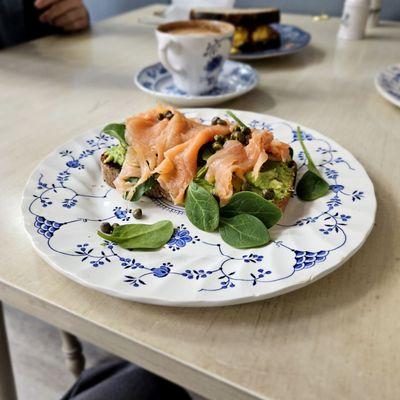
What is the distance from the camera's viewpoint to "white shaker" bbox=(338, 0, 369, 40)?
139cm

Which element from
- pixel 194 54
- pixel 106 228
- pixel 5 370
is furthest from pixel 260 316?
pixel 194 54

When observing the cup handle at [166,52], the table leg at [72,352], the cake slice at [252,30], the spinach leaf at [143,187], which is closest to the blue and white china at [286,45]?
the cake slice at [252,30]

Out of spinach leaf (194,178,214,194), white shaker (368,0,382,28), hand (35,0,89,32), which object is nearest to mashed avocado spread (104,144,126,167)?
spinach leaf (194,178,214,194)

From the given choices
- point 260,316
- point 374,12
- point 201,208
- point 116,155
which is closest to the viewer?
point 260,316

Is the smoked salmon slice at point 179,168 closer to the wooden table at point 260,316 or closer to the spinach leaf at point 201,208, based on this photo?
the spinach leaf at point 201,208

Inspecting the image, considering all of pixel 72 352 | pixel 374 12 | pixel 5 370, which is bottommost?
pixel 72 352

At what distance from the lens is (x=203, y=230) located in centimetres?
54

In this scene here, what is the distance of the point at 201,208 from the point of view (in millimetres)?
539

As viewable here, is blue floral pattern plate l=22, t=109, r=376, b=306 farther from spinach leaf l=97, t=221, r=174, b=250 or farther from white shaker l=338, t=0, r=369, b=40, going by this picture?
white shaker l=338, t=0, r=369, b=40

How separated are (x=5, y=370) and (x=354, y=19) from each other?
1360 millimetres

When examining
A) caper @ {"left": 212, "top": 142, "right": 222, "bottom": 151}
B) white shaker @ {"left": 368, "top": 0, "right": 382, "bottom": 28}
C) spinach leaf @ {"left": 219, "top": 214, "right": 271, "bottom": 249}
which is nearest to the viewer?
spinach leaf @ {"left": 219, "top": 214, "right": 271, "bottom": 249}

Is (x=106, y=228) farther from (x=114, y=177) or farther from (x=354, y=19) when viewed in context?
(x=354, y=19)

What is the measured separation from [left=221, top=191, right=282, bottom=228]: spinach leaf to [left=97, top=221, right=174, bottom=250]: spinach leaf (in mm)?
79

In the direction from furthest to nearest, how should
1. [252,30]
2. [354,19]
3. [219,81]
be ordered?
[354,19] → [252,30] → [219,81]
